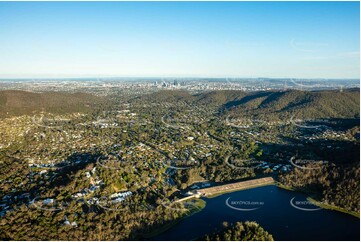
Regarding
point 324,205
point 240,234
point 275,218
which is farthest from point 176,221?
point 324,205

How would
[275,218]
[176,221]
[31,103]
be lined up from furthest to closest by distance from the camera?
[31,103], [275,218], [176,221]

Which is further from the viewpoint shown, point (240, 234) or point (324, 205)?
point (324, 205)

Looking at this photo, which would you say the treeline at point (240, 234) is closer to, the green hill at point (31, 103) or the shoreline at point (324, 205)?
the shoreline at point (324, 205)

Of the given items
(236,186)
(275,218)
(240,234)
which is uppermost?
(240,234)

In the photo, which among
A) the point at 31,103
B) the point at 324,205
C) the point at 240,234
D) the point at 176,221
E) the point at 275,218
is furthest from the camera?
the point at 31,103

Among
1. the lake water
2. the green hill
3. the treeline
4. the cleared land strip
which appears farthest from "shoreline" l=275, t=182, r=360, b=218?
the green hill

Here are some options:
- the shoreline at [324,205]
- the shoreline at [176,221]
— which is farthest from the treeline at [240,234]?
the shoreline at [324,205]

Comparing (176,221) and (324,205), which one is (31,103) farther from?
(324,205)

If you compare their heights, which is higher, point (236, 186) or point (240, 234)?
point (240, 234)

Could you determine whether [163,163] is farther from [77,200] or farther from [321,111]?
[321,111]
